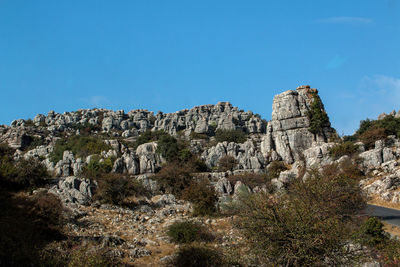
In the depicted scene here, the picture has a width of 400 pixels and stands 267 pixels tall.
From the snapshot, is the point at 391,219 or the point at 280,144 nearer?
the point at 391,219

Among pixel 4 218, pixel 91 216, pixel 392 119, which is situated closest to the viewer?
pixel 4 218

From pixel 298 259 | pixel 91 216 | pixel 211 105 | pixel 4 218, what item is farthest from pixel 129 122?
pixel 298 259

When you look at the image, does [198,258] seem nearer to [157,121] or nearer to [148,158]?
[148,158]

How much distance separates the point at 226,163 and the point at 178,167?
371 inches

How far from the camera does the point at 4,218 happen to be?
16.4 m

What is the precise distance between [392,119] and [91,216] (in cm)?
4389

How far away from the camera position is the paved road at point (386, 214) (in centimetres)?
2100

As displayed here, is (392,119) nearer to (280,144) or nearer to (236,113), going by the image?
(280,144)

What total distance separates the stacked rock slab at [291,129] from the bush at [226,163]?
649cm

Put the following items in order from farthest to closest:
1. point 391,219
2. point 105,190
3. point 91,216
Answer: point 105,190, point 91,216, point 391,219

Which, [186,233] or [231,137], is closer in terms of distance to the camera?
[186,233]

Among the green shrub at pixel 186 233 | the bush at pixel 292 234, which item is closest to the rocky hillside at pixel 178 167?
the green shrub at pixel 186 233

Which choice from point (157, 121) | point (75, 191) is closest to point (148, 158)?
point (75, 191)

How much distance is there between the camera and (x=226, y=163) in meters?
50.6
